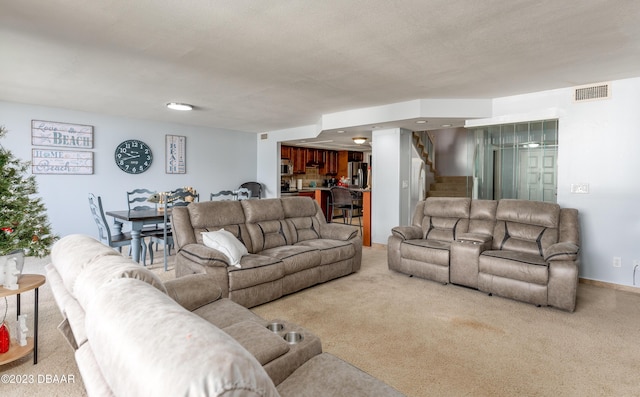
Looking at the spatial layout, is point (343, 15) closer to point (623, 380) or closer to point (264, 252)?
point (264, 252)

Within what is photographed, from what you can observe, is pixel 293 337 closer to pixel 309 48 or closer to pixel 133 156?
pixel 309 48

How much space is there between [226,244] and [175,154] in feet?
15.0

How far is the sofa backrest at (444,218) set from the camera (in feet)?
14.5

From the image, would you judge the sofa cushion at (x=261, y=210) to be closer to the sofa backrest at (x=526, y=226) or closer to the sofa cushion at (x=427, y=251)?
the sofa cushion at (x=427, y=251)

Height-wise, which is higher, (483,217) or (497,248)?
(483,217)

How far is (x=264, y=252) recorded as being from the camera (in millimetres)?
3748

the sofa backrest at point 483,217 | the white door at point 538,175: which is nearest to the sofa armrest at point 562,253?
the sofa backrest at point 483,217

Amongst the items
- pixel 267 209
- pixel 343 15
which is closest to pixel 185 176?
pixel 267 209

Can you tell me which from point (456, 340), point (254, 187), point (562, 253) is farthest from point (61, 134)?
point (562, 253)

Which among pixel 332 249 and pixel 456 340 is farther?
pixel 332 249

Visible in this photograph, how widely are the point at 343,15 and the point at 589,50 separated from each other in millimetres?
2315

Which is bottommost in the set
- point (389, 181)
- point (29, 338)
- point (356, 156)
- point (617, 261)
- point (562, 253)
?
point (29, 338)

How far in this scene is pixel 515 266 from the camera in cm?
342

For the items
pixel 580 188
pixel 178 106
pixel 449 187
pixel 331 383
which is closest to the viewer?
pixel 331 383
